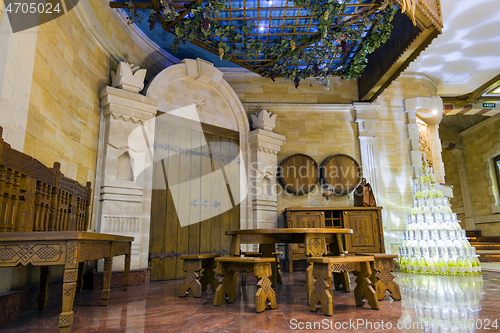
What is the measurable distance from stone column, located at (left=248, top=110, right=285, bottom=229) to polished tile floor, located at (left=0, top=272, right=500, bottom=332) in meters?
2.54

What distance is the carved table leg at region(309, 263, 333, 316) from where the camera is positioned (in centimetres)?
253

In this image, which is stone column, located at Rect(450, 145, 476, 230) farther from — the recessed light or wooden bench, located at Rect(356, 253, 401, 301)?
wooden bench, located at Rect(356, 253, 401, 301)

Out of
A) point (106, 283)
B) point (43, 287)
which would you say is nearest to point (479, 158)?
point (106, 283)

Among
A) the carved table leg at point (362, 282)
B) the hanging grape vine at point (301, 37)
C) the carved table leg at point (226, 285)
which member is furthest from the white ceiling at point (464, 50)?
the carved table leg at point (226, 285)

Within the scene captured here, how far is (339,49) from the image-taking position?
550 centimetres

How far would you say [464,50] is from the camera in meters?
6.55

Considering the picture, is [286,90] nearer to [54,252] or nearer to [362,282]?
[362,282]

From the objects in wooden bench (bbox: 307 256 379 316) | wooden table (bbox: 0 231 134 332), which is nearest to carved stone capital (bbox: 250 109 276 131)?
wooden bench (bbox: 307 256 379 316)

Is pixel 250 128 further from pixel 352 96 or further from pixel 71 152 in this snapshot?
pixel 71 152

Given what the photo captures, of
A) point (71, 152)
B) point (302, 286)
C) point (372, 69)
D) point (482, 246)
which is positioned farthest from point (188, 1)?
point (482, 246)

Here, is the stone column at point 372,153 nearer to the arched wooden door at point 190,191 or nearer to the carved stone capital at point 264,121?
the carved stone capital at point 264,121

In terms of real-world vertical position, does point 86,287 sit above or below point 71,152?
below

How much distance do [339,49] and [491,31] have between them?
301cm

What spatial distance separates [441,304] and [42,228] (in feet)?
10.9
